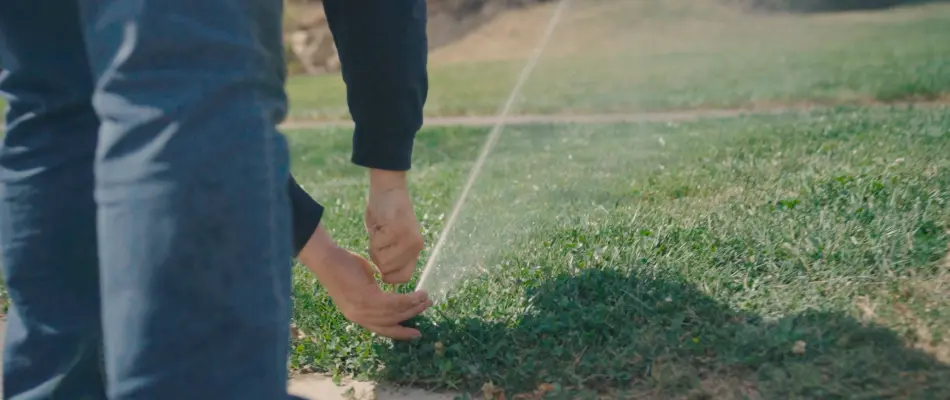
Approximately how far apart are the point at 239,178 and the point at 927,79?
7.24 metres

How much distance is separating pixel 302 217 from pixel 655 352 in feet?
2.55

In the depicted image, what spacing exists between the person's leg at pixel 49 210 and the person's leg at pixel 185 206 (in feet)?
1.34

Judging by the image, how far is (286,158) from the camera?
115 cm

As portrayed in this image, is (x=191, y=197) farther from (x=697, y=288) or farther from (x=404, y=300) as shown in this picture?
(x=697, y=288)

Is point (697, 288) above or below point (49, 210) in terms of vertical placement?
below

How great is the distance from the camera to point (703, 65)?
9.86 meters

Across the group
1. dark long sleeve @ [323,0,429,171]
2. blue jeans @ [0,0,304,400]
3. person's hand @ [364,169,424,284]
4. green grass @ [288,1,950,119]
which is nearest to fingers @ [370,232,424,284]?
person's hand @ [364,169,424,284]

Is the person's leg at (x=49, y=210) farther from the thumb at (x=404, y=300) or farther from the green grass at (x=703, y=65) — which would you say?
the green grass at (x=703, y=65)

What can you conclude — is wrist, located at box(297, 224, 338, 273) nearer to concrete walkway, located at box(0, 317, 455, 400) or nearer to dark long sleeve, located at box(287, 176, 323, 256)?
dark long sleeve, located at box(287, 176, 323, 256)

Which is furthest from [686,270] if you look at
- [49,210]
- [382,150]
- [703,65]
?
[703,65]

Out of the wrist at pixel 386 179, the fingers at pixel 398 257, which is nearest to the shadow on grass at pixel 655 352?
the fingers at pixel 398 257

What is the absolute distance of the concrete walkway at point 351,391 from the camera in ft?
6.05

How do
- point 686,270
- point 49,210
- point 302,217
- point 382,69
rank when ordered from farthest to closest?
point 686,270, point 302,217, point 382,69, point 49,210

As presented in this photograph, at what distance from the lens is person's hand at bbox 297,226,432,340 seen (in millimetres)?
1938
